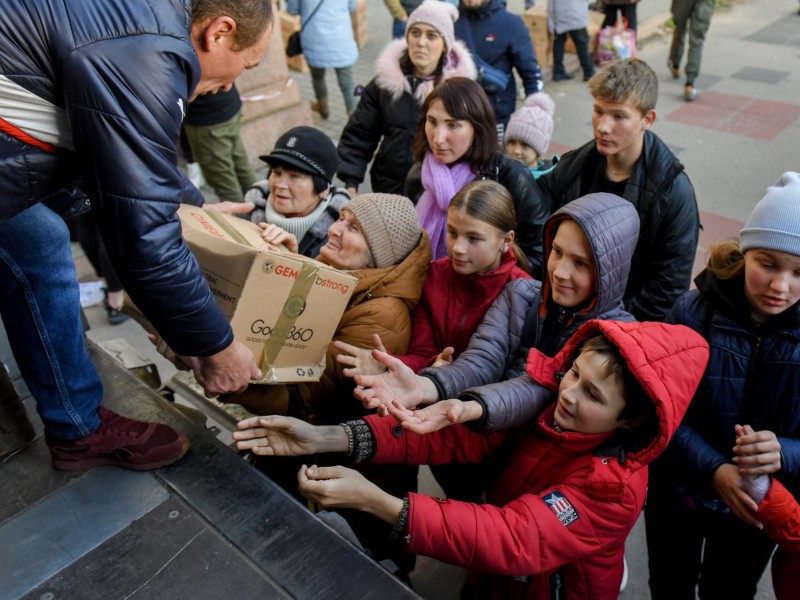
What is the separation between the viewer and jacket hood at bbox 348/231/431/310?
7.81ft

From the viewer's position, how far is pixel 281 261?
1.96 metres

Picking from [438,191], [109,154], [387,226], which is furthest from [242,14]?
[438,191]

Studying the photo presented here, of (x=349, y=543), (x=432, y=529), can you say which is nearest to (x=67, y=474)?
(x=349, y=543)

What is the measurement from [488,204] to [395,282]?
45 cm

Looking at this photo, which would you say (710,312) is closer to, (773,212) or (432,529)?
(773,212)

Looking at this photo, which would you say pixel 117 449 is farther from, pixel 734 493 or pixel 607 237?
pixel 734 493

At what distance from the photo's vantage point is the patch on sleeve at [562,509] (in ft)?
5.77

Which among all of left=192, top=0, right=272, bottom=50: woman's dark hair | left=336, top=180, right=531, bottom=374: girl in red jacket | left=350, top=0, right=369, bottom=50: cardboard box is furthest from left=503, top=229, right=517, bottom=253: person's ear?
left=350, top=0, right=369, bottom=50: cardboard box

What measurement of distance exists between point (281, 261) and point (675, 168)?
5.99ft

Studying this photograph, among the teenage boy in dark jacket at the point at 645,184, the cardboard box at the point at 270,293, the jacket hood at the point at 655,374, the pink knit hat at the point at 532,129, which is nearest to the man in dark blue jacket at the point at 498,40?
the pink knit hat at the point at 532,129

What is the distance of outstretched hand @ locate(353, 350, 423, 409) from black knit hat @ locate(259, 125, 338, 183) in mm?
1328

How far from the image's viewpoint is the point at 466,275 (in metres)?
2.46

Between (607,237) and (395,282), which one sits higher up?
(607,237)

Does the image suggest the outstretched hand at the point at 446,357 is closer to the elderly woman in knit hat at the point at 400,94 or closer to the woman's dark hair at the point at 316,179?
the woman's dark hair at the point at 316,179
